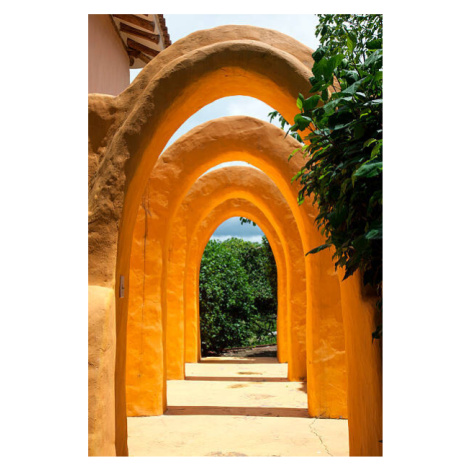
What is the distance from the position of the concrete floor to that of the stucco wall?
4.39 m

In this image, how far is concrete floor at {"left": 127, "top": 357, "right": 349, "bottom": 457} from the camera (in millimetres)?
5316

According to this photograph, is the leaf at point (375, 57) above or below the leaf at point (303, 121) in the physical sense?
above

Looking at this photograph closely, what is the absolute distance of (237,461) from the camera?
2.62 meters

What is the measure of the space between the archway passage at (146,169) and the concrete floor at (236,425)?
5.43 ft

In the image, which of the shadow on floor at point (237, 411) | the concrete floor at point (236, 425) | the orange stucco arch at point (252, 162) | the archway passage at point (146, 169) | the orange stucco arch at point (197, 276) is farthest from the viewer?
the orange stucco arch at point (197, 276)

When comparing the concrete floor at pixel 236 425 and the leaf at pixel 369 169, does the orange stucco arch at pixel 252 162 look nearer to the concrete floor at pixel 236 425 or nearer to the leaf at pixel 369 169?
the concrete floor at pixel 236 425

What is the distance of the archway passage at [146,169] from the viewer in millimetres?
3275

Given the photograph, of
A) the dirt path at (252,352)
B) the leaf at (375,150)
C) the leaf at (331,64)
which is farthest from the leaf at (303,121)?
the dirt path at (252,352)

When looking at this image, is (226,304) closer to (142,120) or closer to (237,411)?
(237,411)

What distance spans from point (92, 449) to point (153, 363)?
4.10 metres

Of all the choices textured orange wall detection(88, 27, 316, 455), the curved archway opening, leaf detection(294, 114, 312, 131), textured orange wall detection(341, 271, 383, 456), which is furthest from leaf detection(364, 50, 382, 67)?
the curved archway opening

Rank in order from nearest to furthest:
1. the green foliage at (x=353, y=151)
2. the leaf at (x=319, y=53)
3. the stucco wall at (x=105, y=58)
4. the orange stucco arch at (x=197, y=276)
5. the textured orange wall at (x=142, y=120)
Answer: the green foliage at (x=353, y=151), the leaf at (x=319, y=53), the textured orange wall at (x=142, y=120), the stucco wall at (x=105, y=58), the orange stucco arch at (x=197, y=276)
